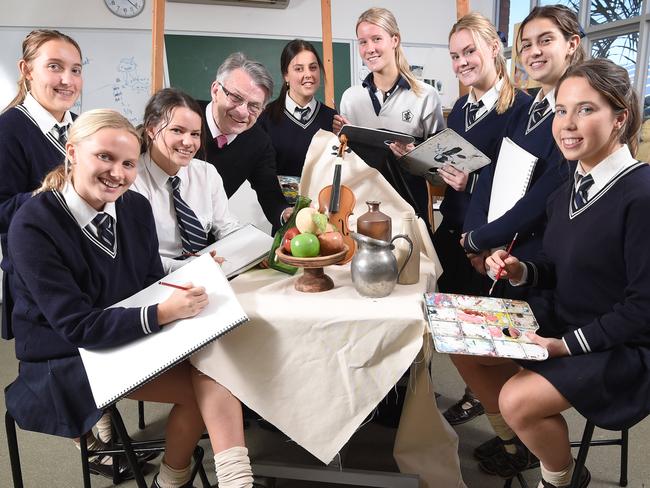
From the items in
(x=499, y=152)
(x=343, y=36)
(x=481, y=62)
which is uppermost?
(x=343, y=36)

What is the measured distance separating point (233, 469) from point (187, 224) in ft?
2.70

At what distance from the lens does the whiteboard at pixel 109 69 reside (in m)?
3.66

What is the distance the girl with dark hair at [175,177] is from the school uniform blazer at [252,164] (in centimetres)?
25

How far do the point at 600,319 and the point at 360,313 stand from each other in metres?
0.58

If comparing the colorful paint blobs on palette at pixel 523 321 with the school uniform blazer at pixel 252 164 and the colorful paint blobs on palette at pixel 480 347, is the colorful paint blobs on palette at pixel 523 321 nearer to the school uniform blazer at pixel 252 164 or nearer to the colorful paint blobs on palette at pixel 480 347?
the colorful paint blobs on palette at pixel 480 347

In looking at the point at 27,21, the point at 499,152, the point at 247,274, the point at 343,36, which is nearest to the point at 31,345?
the point at 247,274

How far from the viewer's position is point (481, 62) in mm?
1945

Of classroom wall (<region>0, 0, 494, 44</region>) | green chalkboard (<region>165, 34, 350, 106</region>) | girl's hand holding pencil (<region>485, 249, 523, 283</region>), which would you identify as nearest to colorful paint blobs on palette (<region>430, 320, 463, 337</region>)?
girl's hand holding pencil (<region>485, 249, 523, 283</region>)

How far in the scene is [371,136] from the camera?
185cm

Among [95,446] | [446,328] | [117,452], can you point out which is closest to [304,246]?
[446,328]

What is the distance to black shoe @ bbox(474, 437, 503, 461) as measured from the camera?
6.46 ft

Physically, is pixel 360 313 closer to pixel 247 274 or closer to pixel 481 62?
pixel 247 274

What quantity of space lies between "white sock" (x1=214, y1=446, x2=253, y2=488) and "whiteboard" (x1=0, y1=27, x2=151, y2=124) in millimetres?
3250

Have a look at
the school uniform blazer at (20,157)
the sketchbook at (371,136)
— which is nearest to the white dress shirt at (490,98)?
the sketchbook at (371,136)
